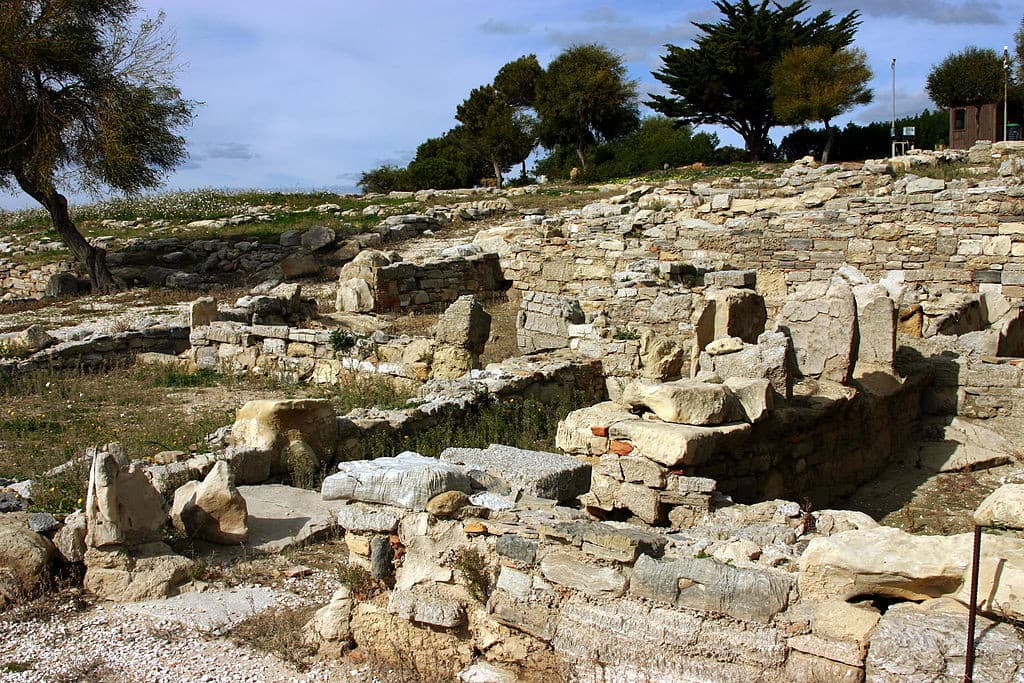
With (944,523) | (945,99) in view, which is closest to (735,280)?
(944,523)

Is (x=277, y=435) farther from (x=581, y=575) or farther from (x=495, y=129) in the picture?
(x=495, y=129)

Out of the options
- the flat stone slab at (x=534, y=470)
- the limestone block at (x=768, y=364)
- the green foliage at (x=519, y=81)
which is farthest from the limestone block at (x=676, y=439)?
the green foliage at (x=519, y=81)

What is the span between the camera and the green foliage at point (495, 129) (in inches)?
1501

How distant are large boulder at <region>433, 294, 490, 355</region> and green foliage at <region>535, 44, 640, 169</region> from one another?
2877 cm

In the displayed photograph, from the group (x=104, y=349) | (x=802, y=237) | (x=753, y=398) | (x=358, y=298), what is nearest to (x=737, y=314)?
(x=753, y=398)

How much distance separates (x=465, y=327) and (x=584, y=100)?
102 feet

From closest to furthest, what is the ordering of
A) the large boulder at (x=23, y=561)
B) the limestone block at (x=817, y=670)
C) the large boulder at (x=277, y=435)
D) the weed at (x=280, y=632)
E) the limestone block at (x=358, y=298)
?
the limestone block at (x=817, y=670) → the weed at (x=280, y=632) → the large boulder at (x=23, y=561) → the large boulder at (x=277, y=435) → the limestone block at (x=358, y=298)

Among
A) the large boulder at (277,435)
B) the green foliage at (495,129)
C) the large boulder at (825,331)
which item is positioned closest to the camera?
the large boulder at (277,435)

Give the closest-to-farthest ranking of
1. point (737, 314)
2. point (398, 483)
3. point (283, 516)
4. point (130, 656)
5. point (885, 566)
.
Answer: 1. point (885, 566)
2. point (130, 656)
3. point (398, 483)
4. point (283, 516)
5. point (737, 314)

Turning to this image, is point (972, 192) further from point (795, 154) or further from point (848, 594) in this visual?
point (795, 154)

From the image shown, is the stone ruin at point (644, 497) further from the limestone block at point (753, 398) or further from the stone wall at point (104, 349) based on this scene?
the stone wall at point (104, 349)

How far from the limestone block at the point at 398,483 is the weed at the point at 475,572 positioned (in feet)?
1.30

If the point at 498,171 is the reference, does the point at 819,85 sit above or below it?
above

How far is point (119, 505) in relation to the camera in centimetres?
491
